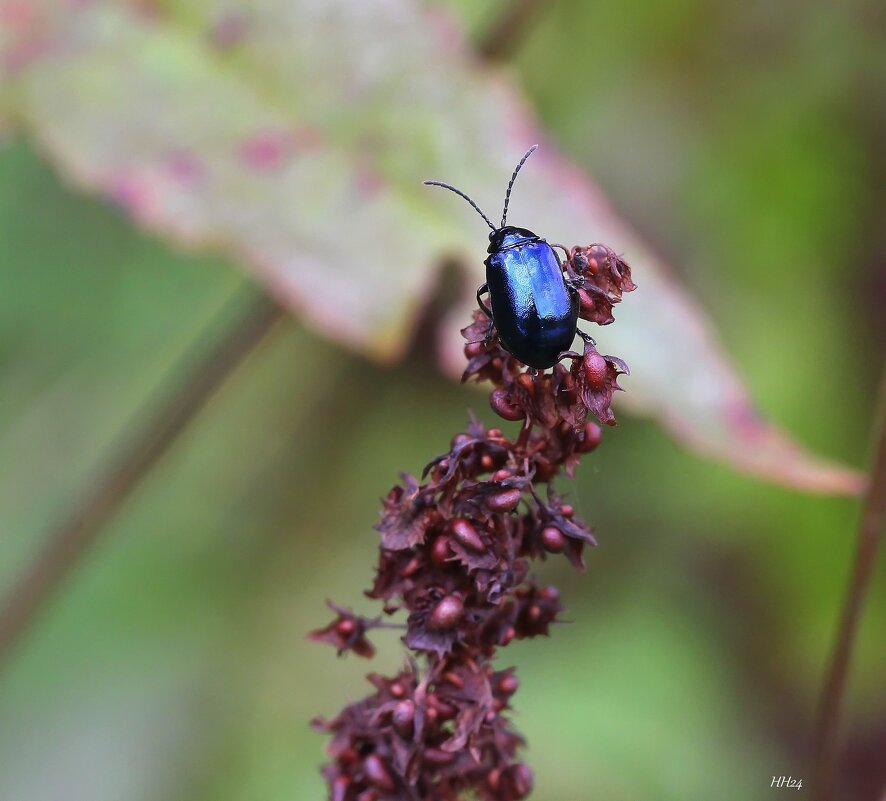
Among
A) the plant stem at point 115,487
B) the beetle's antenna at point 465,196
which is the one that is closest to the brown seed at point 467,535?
the beetle's antenna at point 465,196

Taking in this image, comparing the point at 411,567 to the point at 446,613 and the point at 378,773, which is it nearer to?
the point at 446,613

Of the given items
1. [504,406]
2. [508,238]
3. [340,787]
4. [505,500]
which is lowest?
[340,787]

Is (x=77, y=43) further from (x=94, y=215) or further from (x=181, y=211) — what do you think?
(x=94, y=215)

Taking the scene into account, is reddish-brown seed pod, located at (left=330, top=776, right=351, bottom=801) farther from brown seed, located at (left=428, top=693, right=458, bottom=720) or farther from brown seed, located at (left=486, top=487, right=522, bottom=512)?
brown seed, located at (left=486, top=487, right=522, bottom=512)

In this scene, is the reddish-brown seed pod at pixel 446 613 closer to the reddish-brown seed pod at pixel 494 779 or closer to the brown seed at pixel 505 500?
the brown seed at pixel 505 500

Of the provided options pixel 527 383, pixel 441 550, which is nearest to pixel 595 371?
pixel 527 383

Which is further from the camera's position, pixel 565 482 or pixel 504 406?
pixel 565 482
